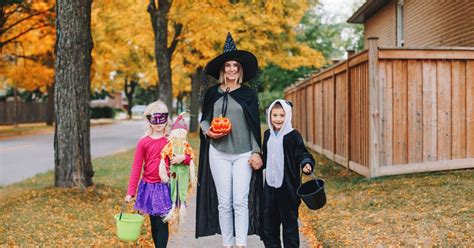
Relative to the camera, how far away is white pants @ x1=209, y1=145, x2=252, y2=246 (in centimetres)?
545

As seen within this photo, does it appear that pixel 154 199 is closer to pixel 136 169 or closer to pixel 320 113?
pixel 136 169

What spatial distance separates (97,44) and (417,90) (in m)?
17.4

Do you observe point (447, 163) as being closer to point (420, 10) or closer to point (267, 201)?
point (267, 201)

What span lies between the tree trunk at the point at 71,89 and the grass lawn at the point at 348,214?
1.26 feet

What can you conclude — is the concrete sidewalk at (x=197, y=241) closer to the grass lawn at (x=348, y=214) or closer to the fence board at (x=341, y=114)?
the grass lawn at (x=348, y=214)

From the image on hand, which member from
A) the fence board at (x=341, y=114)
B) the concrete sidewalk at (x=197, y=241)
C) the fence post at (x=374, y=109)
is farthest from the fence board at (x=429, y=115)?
the concrete sidewalk at (x=197, y=241)

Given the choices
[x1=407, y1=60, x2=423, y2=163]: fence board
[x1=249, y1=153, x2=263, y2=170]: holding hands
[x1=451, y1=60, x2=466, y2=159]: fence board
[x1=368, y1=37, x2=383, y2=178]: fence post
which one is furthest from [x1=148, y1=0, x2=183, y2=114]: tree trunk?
[x1=249, y1=153, x2=263, y2=170]: holding hands

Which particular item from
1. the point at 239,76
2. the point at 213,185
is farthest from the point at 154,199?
the point at 239,76

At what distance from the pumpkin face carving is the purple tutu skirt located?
69 centimetres

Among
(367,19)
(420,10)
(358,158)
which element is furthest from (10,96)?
(358,158)

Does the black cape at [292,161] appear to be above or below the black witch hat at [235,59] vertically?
below

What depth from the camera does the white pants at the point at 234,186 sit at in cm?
545

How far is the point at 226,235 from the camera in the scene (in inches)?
219

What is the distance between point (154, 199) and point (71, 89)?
173 inches
